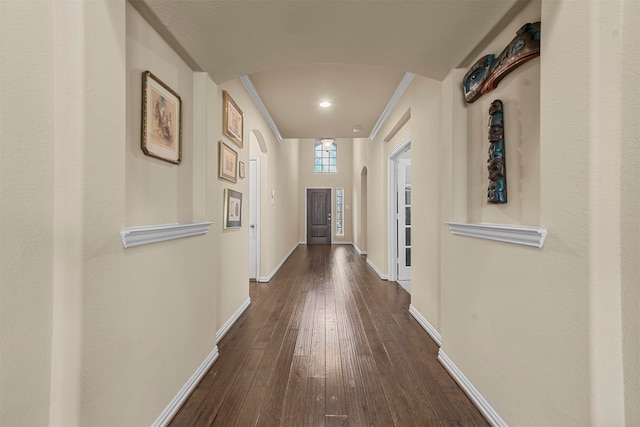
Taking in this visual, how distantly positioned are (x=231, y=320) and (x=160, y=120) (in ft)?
6.20

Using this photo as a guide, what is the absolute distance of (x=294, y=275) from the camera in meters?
4.55

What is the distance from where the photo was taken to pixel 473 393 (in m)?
1.52

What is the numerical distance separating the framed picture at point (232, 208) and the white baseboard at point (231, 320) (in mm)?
878

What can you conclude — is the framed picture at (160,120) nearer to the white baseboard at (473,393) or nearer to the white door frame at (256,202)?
the white baseboard at (473,393)

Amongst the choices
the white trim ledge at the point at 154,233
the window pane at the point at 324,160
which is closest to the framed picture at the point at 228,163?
the white trim ledge at the point at 154,233

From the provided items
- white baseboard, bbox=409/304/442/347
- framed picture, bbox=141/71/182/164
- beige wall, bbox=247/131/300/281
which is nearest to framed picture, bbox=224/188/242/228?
framed picture, bbox=141/71/182/164

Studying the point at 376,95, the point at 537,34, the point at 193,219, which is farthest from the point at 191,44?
the point at 376,95

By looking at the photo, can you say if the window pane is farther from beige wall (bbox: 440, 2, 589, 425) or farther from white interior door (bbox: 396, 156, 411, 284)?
beige wall (bbox: 440, 2, 589, 425)

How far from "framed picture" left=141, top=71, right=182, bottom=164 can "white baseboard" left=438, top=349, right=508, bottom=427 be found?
2.18 meters

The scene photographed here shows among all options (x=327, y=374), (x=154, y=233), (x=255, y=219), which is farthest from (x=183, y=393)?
(x=255, y=219)

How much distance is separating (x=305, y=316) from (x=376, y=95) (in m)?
2.60

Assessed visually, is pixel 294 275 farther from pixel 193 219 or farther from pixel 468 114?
pixel 468 114

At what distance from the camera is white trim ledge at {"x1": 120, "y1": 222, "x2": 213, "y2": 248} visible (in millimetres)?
1111

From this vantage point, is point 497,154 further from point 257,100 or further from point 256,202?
point 256,202
